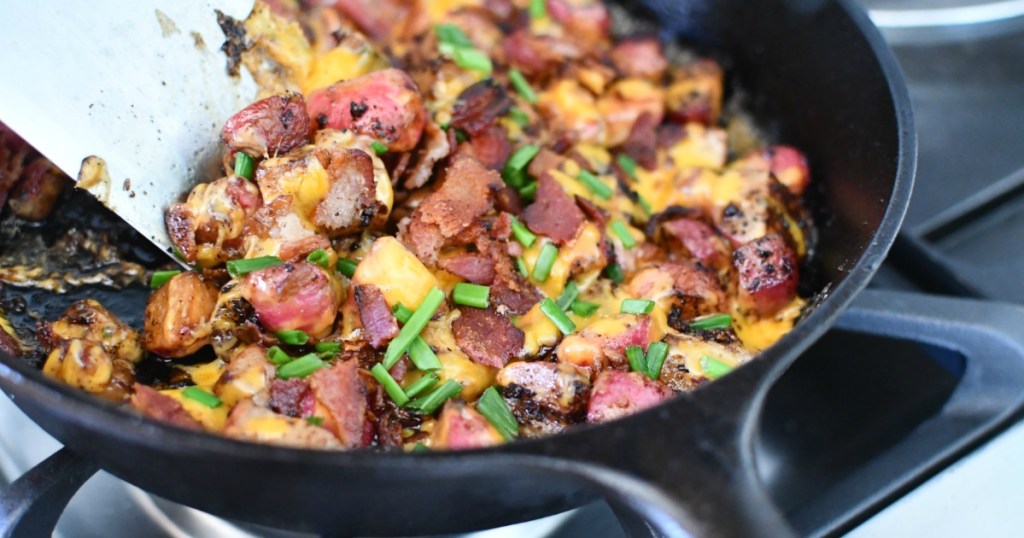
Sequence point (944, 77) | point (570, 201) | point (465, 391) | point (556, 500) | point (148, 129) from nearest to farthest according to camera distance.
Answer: point (556, 500), point (465, 391), point (148, 129), point (570, 201), point (944, 77)

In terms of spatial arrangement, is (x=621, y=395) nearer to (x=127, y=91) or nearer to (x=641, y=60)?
(x=127, y=91)

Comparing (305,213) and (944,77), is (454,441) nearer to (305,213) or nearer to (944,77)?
(305,213)

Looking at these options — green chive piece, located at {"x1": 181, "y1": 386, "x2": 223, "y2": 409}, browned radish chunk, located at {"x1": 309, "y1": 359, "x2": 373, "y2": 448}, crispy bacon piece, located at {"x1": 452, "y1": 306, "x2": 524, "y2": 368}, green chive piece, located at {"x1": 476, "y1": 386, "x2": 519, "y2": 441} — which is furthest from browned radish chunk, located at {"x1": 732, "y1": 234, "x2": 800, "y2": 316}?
green chive piece, located at {"x1": 181, "y1": 386, "x2": 223, "y2": 409}

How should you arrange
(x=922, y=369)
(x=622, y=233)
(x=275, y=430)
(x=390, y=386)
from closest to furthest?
(x=275, y=430) → (x=390, y=386) → (x=622, y=233) → (x=922, y=369)

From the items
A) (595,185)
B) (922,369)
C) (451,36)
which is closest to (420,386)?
(595,185)

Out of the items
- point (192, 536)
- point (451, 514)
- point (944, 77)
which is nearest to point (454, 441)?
point (451, 514)

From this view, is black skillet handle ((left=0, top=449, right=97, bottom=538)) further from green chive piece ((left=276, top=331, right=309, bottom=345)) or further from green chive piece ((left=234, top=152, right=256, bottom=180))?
green chive piece ((left=234, top=152, right=256, bottom=180))
